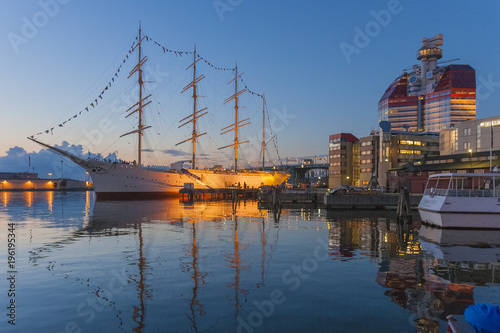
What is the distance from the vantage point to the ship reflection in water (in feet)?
34.4

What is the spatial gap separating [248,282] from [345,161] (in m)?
141

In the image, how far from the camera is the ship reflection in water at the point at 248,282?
10484 mm

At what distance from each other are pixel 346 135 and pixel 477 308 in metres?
151

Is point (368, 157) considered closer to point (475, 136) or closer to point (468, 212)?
point (475, 136)

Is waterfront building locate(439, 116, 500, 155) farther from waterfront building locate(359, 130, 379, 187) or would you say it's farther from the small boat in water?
the small boat in water

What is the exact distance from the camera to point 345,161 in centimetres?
15012

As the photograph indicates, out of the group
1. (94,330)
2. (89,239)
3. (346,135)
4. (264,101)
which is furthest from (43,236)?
(346,135)

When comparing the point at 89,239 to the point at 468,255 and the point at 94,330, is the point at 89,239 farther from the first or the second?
the point at 468,255

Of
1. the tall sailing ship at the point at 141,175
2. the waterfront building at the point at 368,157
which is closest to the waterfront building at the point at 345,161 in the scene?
the waterfront building at the point at 368,157

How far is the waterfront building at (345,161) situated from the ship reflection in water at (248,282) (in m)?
125

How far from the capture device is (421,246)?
23.5 meters

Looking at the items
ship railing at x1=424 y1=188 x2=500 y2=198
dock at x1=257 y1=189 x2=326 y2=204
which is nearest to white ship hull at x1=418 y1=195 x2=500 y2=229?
ship railing at x1=424 y1=188 x2=500 y2=198

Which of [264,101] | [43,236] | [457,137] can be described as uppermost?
[264,101]

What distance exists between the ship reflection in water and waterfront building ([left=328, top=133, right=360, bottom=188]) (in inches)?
4920
